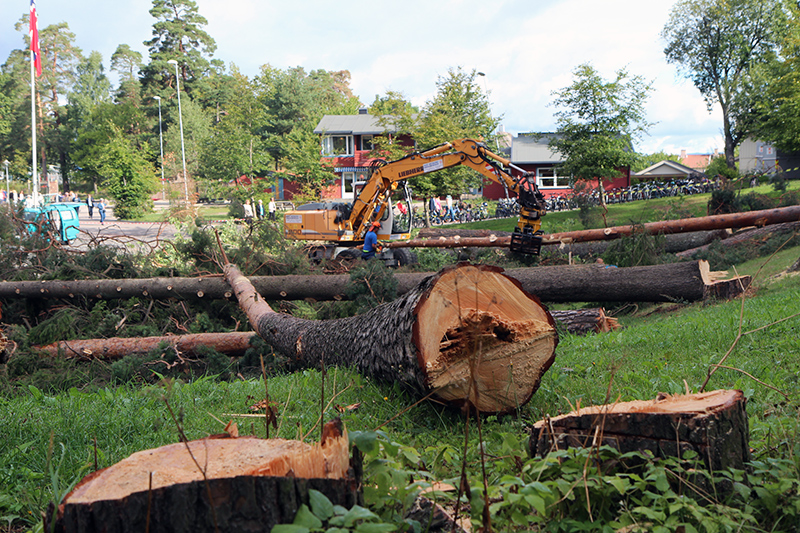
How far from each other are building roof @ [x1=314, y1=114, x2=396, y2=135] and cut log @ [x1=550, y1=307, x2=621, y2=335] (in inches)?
1563

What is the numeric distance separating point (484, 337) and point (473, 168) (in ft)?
29.2

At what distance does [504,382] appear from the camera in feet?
10.9

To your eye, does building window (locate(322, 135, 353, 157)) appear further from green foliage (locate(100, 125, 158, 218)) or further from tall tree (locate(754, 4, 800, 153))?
tall tree (locate(754, 4, 800, 153))

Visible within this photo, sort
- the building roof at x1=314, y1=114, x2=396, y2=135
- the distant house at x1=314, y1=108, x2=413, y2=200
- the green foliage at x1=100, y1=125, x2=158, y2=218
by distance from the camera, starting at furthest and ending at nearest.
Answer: the distant house at x1=314, y1=108, x2=413, y2=200
the building roof at x1=314, y1=114, x2=396, y2=135
the green foliage at x1=100, y1=125, x2=158, y2=218

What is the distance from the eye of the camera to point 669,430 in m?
2.13

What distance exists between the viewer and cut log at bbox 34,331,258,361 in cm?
703

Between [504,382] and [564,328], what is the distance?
15.0 ft

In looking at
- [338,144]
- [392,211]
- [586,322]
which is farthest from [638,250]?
[338,144]

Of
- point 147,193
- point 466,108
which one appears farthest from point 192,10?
point 466,108

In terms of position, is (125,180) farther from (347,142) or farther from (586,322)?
(586,322)

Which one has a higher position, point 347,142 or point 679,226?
point 347,142

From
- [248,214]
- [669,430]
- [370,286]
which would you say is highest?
[248,214]

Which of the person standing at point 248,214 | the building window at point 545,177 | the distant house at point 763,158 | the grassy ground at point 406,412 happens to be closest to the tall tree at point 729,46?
the distant house at point 763,158

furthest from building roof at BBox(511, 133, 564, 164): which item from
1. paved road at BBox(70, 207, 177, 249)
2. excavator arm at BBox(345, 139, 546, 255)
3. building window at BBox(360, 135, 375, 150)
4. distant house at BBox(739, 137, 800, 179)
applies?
excavator arm at BBox(345, 139, 546, 255)
